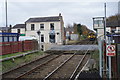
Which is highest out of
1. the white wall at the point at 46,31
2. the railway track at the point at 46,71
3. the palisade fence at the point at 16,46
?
the white wall at the point at 46,31

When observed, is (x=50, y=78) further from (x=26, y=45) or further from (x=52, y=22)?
(x=52, y=22)

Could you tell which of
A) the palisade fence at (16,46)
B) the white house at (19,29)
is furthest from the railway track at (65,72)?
the white house at (19,29)

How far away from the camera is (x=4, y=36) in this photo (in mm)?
20969

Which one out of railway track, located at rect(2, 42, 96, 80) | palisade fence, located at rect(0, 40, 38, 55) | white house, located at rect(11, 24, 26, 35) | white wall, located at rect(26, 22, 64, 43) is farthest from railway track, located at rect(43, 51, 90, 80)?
white house, located at rect(11, 24, 26, 35)

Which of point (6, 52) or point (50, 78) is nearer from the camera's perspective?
point (50, 78)

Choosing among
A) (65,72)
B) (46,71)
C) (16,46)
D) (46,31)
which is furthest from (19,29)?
(65,72)

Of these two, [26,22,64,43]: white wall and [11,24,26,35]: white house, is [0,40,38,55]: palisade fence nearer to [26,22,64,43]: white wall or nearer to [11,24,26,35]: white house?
[26,22,64,43]: white wall

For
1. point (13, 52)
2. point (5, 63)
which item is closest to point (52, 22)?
point (13, 52)

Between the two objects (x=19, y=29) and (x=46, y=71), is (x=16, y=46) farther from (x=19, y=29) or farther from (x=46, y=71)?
(x=19, y=29)

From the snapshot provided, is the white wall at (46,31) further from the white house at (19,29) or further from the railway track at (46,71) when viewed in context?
the railway track at (46,71)

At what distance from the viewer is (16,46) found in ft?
62.1

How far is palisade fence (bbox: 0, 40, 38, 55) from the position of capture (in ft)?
52.6

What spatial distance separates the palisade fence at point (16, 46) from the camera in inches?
631

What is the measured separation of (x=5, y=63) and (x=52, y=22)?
32.3m
